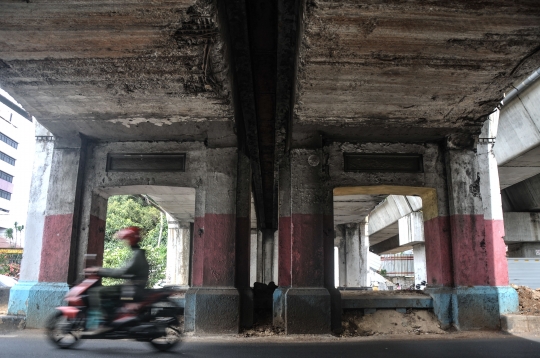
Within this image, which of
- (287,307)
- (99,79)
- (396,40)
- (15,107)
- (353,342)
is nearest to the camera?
(396,40)

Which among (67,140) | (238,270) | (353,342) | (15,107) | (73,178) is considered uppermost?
(15,107)

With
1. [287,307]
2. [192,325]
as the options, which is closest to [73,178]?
[192,325]

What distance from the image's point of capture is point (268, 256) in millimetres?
21297

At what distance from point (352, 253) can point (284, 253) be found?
13.1m

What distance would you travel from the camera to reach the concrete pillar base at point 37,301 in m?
7.76

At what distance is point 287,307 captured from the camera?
7.55 metres

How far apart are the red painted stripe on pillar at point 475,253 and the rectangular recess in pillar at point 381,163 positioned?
4.27 feet

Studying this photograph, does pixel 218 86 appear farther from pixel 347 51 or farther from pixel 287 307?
pixel 287 307

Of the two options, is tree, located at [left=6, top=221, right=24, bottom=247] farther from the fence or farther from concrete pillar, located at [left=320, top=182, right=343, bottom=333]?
concrete pillar, located at [left=320, top=182, right=343, bottom=333]

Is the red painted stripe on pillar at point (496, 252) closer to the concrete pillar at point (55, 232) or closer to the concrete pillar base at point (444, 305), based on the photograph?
the concrete pillar base at point (444, 305)

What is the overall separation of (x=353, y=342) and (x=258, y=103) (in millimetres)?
4919

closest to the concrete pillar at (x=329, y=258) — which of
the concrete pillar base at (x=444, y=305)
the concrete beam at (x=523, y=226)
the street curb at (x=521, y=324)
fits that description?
the concrete pillar base at (x=444, y=305)

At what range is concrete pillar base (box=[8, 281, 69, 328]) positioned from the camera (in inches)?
305

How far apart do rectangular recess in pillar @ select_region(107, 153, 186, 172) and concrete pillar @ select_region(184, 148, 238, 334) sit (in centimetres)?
64
